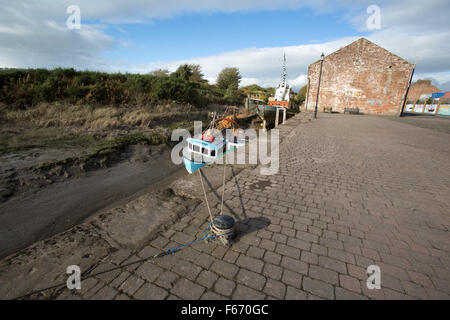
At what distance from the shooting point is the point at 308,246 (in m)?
3.17

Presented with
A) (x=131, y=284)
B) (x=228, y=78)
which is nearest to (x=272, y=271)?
(x=131, y=284)

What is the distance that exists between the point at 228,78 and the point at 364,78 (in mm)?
31145

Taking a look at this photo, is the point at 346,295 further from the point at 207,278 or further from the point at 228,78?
the point at 228,78

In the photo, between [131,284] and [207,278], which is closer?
[131,284]

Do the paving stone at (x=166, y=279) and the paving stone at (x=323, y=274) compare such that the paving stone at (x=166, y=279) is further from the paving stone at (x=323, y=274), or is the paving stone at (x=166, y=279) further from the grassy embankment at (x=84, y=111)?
the grassy embankment at (x=84, y=111)

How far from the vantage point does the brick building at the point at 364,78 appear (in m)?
25.2

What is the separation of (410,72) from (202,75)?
35656 mm

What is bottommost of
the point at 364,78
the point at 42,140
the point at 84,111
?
the point at 42,140

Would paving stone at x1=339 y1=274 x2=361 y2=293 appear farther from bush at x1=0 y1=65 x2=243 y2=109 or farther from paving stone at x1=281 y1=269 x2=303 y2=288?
bush at x1=0 y1=65 x2=243 y2=109

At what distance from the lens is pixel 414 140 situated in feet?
37.2

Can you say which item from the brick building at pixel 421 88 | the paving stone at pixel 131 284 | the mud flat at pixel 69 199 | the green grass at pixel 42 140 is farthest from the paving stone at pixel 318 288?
the brick building at pixel 421 88

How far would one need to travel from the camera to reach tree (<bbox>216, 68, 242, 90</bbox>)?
162ft

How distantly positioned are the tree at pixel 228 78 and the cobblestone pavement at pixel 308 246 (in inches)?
1868
